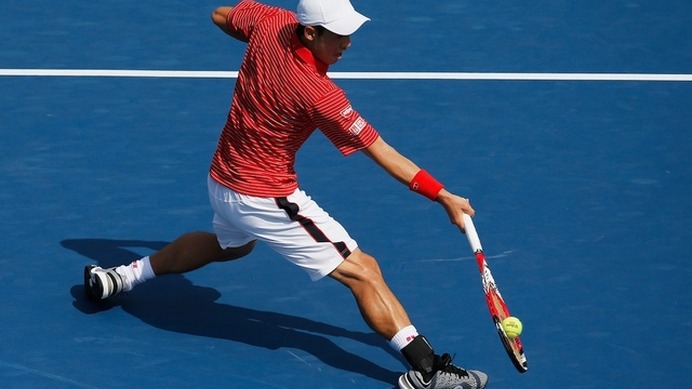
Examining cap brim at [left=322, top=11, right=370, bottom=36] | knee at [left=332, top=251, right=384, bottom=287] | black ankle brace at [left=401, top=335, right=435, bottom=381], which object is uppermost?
cap brim at [left=322, top=11, right=370, bottom=36]

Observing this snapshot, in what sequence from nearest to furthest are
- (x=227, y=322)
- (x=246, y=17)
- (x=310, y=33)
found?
1. (x=310, y=33)
2. (x=246, y=17)
3. (x=227, y=322)

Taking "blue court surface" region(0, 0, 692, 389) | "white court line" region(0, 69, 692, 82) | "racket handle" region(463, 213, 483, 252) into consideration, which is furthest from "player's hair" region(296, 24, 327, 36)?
"white court line" region(0, 69, 692, 82)

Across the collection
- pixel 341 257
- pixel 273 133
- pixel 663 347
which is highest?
pixel 273 133

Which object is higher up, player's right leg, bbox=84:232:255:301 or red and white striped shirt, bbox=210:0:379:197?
red and white striped shirt, bbox=210:0:379:197

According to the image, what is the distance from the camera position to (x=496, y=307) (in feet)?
24.0

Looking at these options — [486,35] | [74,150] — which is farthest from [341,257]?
[486,35]

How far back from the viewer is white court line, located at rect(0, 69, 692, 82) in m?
10.9

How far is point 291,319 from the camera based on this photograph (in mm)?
8289

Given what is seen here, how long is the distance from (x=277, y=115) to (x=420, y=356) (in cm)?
148

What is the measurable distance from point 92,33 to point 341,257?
472 cm

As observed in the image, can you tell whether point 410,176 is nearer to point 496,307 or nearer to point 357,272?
point 357,272

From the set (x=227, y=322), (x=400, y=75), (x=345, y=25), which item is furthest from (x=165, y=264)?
(x=400, y=75)

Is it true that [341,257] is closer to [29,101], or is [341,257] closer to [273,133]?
[273,133]

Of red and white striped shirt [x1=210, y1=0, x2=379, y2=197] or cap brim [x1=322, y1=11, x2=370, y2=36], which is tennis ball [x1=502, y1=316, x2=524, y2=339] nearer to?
red and white striped shirt [x1=210, y1=0, x2=379, y2=197]
